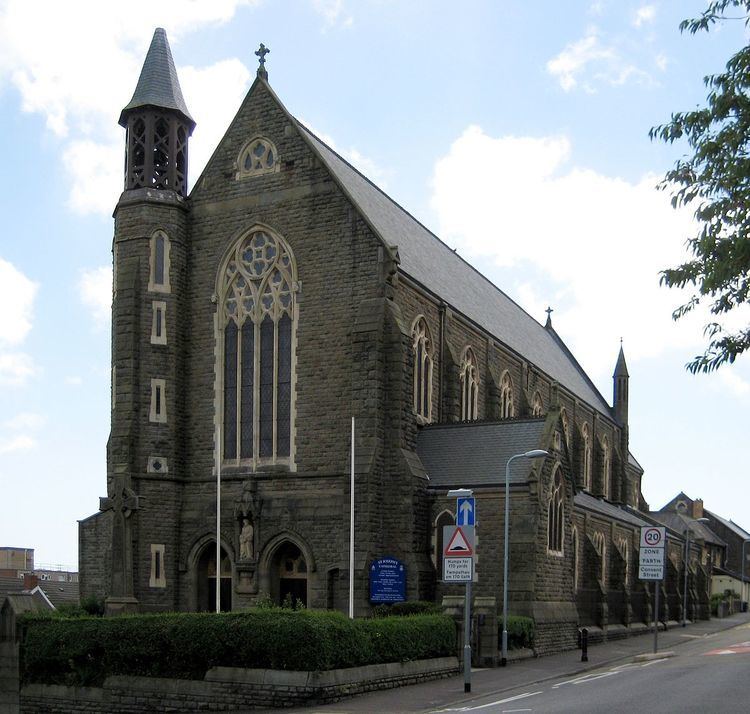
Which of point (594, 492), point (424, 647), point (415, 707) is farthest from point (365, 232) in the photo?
point (594, 492)

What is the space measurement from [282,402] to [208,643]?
1425 cm

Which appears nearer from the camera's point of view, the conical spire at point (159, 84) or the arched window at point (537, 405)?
the conical spire at point (159, 84)

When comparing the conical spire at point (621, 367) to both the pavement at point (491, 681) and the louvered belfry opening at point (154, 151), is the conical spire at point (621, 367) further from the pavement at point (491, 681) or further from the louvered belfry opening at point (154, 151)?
the louvered belfry opening at point (154, 151)

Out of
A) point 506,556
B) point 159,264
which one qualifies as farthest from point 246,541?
point 159,264

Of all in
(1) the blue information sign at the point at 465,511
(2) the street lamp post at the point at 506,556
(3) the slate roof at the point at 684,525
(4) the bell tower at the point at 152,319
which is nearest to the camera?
(1) the blue information sign at the point at 465,511

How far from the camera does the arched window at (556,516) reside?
37.2 metres

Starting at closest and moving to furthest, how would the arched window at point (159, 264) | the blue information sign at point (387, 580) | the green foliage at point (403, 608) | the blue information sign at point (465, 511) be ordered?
1. the blue information sign at point (465, 511)
2. the green foliage at point (403, 608)
3. the blue information sign at point (387, 580)
4. the arched window at point (159, 264)

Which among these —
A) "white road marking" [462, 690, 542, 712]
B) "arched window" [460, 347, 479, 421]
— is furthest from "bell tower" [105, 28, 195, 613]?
"white road marking" [462, 690, 542, 712]

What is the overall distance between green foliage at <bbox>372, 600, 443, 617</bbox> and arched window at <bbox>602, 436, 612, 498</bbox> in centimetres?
3183

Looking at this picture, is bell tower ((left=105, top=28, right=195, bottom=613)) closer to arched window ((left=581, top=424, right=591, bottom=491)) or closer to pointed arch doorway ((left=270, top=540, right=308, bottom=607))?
pointed arch doorway ((left=270, top=540, right=308, bottom=607))

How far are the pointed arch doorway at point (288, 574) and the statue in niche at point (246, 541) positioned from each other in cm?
83

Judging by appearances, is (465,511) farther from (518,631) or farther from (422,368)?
(422,368)

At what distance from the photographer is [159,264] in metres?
39.6

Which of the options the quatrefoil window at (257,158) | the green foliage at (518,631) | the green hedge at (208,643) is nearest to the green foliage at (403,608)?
the green foliage at (518,631)
